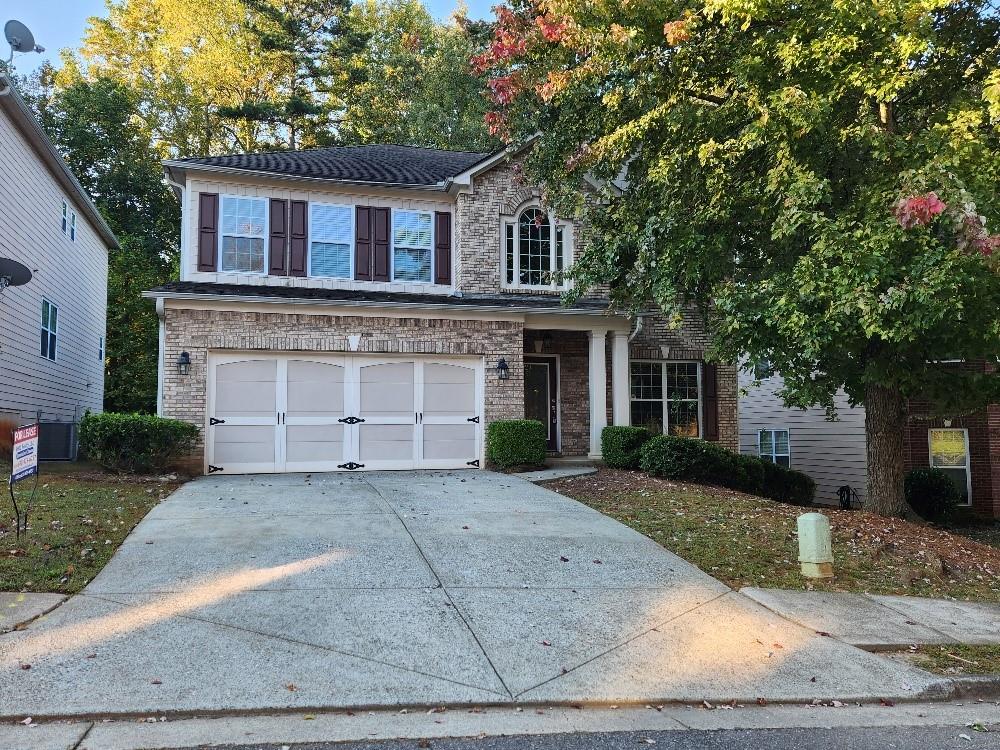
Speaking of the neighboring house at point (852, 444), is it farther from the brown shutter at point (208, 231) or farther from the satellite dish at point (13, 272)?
the satellite dish at point (13, 272)

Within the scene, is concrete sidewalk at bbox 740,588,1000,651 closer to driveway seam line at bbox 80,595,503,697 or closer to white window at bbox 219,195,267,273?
driveway seam line at bbox 80,595,503,697

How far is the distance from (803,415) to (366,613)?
16.6 metres

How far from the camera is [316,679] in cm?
436

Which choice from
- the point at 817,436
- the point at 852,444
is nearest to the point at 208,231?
the point at 817,436

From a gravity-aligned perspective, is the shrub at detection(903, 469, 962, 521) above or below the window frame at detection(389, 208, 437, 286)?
below

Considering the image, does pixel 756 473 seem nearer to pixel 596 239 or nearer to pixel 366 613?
pixel 596 239

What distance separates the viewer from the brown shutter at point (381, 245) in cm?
1459

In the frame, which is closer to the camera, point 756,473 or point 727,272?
point 727,272

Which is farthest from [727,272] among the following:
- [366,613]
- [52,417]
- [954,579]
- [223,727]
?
[52,417]

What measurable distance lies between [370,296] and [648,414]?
260 inches

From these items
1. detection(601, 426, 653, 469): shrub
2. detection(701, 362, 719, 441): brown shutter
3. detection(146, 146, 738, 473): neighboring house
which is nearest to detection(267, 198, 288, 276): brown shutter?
detection(146, 146, 738, 473): neighboring house

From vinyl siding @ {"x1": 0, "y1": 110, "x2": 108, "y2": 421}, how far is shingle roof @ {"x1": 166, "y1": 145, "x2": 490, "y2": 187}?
2.99m

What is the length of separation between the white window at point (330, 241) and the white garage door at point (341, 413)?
2.00m

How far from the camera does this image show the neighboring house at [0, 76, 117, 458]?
42.8 ft
